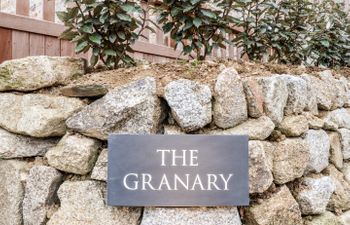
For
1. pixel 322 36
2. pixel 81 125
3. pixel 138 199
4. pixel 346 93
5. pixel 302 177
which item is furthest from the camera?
pixel 322 36

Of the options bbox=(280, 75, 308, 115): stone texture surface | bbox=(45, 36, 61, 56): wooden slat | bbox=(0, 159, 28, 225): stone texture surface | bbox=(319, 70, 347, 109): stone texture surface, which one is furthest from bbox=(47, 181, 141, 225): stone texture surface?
bbox=(319, 70, 347, 109): stone texture surface

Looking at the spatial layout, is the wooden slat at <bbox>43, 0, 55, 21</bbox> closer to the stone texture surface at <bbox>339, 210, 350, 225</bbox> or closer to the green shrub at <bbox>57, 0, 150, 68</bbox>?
the green shrub at <bbox>57, 0, 150, 68</bbox>

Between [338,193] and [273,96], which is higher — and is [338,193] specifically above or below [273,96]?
below

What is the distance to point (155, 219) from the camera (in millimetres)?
1255

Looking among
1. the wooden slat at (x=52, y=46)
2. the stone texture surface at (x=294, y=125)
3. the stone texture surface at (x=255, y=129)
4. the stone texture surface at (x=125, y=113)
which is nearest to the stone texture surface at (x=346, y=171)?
the stone texture surface at (x=294, y=125)

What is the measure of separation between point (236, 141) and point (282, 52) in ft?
3.94

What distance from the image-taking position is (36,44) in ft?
6.21

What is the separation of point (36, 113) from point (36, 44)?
0.62 m

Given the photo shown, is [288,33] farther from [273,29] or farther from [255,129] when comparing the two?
[255,129]

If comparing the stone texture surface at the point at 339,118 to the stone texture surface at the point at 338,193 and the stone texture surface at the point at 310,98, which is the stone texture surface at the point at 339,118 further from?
the stone texture surface at the point at 338,193

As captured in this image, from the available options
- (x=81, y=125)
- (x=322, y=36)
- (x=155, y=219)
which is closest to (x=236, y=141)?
(x=155, y=219)

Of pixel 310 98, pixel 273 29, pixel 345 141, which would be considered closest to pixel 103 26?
pixel 310 98

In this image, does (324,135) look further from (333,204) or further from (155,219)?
(155,219)

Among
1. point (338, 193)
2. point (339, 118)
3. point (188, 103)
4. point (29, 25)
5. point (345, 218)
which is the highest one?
point (29, 25)
